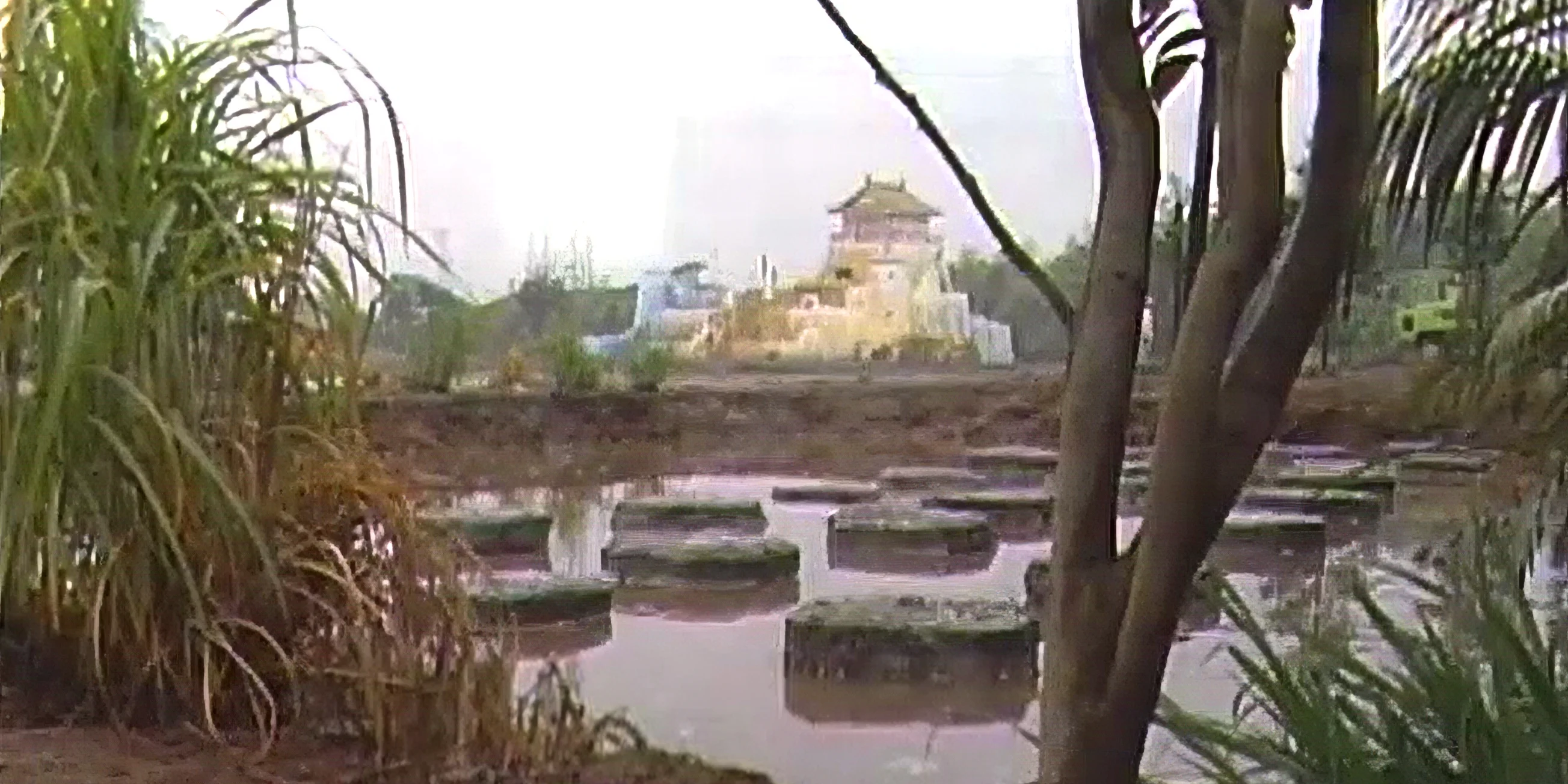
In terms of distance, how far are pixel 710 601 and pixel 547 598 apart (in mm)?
176

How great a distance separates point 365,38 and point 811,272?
40 centimetres

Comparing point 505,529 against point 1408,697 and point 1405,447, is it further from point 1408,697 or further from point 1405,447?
point 1408,697

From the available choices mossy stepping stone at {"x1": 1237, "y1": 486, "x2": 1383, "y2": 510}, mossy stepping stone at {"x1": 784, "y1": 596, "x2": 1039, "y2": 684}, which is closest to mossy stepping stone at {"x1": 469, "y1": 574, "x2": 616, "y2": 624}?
mossy stepping stone at {"x1": 784, "y1": 596, "x2": 1039, "y2": 684}

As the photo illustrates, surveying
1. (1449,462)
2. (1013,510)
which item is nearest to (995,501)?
(1013,510)

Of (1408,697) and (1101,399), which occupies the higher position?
(1101,399)

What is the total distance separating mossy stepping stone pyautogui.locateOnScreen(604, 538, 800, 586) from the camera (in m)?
1.49

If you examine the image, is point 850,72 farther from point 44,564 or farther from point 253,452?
point 44,564

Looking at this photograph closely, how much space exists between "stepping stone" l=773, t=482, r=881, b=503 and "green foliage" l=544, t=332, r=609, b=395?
201 millimetres

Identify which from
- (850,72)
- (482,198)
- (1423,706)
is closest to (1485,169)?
(850,72)

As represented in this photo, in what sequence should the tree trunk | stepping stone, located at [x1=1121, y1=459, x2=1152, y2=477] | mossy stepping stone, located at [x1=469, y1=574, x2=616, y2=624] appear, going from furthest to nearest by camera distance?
mossy stepping stone, located at [x1=469, y1=574, x2=616, y2=624]
stepping stone, located at [x1=1121, y1=459, x2=1152, y2=477]
the tree trunk

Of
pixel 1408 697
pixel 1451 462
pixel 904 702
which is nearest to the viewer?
pixel 1408 697

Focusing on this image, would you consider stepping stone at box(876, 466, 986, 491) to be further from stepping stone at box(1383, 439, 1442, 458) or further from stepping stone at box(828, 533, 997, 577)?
stepping stone at box(1383, 439, 1442, 458)

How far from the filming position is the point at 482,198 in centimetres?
149

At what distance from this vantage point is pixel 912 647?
4.33ft
